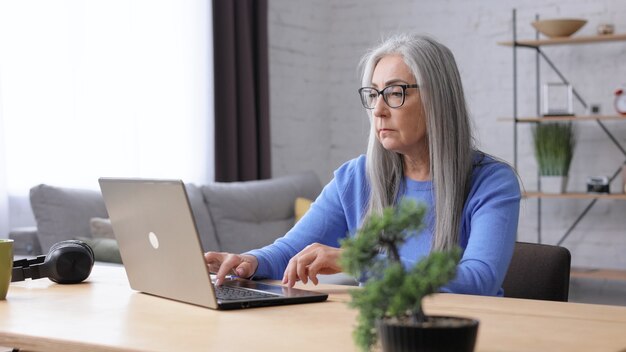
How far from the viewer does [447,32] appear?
5.72m

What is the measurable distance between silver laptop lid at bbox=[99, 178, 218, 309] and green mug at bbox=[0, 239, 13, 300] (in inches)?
7.9

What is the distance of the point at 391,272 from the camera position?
99cm

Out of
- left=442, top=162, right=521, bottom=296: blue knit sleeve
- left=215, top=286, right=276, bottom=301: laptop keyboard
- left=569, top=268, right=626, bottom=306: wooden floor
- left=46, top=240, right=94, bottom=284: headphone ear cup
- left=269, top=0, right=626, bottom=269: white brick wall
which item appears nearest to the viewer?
left=215, top=286, right=276, bottom=301: laptop keyboard

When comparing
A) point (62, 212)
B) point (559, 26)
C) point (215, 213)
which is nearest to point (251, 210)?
point (215, 213)

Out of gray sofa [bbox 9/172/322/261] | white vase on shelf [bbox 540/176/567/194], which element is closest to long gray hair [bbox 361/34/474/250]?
gray sofa [bbox 9/172/322/261]

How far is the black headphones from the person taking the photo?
2.00 metres

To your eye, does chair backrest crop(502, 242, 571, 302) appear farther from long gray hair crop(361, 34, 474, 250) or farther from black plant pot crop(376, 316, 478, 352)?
black plant pot crop(376, 316, 478, 352)

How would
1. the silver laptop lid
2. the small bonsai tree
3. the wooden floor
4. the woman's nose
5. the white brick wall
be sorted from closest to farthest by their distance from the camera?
the small bonsai tree → the silver laptop lid → the woman's nose → the wooden floor → the white brick wall

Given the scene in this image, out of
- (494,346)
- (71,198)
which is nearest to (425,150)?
(494,346)

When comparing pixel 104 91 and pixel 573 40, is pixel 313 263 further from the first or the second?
pixel 573 40

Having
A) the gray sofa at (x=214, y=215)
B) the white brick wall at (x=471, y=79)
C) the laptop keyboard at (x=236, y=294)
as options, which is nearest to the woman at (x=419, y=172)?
the laptop keyboard at (x=236, y=294)

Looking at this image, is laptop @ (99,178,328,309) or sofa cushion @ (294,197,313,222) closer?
laptop @ (99,178,328,309)

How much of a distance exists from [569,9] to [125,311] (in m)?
4.25

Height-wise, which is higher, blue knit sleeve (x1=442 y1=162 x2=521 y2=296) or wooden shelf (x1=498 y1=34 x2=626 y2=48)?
wooden shelf (x1=498 y1=34 x2=626 y2=48)
